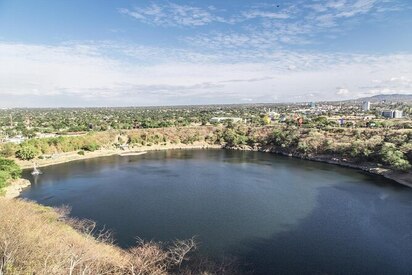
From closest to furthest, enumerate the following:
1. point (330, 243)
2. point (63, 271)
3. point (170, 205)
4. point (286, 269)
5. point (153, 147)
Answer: point (63, 271) < point (286, 269) < point (330, 243) < point (170, 205) < point (153, 147)

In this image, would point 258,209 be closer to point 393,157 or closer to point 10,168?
point 393,157

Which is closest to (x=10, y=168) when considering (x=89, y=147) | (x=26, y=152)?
(x=26, y=152)

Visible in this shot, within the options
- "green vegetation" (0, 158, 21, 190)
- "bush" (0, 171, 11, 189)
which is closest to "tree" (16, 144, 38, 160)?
"green vegetation" (0, 158, 21, 190)

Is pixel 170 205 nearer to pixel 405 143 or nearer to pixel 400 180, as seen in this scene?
pixel 400 180

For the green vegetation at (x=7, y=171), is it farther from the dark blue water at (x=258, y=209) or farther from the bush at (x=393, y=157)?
the bush at (x=393, y=157)

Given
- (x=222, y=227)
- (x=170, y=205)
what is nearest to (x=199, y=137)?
(x=170, y=205)

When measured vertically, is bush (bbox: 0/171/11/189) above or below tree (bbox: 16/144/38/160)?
above

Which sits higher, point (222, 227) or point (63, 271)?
point (63, 271)

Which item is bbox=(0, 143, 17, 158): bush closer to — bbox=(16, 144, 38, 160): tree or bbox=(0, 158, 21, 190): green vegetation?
bbox=(16, 144, 38, 160): tree
